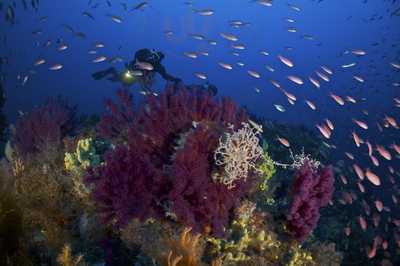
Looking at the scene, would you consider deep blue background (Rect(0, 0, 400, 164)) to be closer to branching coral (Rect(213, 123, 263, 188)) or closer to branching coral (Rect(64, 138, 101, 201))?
branching coral (Rect(64, 138, 101, 201))

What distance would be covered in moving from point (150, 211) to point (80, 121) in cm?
614

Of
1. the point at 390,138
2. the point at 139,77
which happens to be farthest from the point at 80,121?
the point at 390,138

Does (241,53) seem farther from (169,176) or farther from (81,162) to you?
(169,176)

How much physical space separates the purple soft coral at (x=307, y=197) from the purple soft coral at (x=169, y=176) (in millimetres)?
656

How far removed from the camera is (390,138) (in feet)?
87.5

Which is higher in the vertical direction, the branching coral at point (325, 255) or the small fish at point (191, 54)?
the branching coral at point (325, 255)

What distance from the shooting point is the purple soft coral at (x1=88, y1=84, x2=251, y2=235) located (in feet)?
A: 13.9

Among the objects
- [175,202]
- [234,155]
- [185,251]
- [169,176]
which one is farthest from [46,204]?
[234,155]

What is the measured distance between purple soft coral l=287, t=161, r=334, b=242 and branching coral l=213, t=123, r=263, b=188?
2.23 ft

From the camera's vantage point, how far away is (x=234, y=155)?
4.34 metres

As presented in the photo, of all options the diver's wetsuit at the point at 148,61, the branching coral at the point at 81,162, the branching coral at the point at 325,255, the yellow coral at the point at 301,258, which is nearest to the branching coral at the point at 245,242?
the yellow coral at the point at 301,258

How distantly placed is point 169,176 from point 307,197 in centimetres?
180

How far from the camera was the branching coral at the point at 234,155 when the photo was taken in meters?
4.33

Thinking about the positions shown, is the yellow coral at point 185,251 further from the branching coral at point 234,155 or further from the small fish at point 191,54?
the small fish at point 191,54
